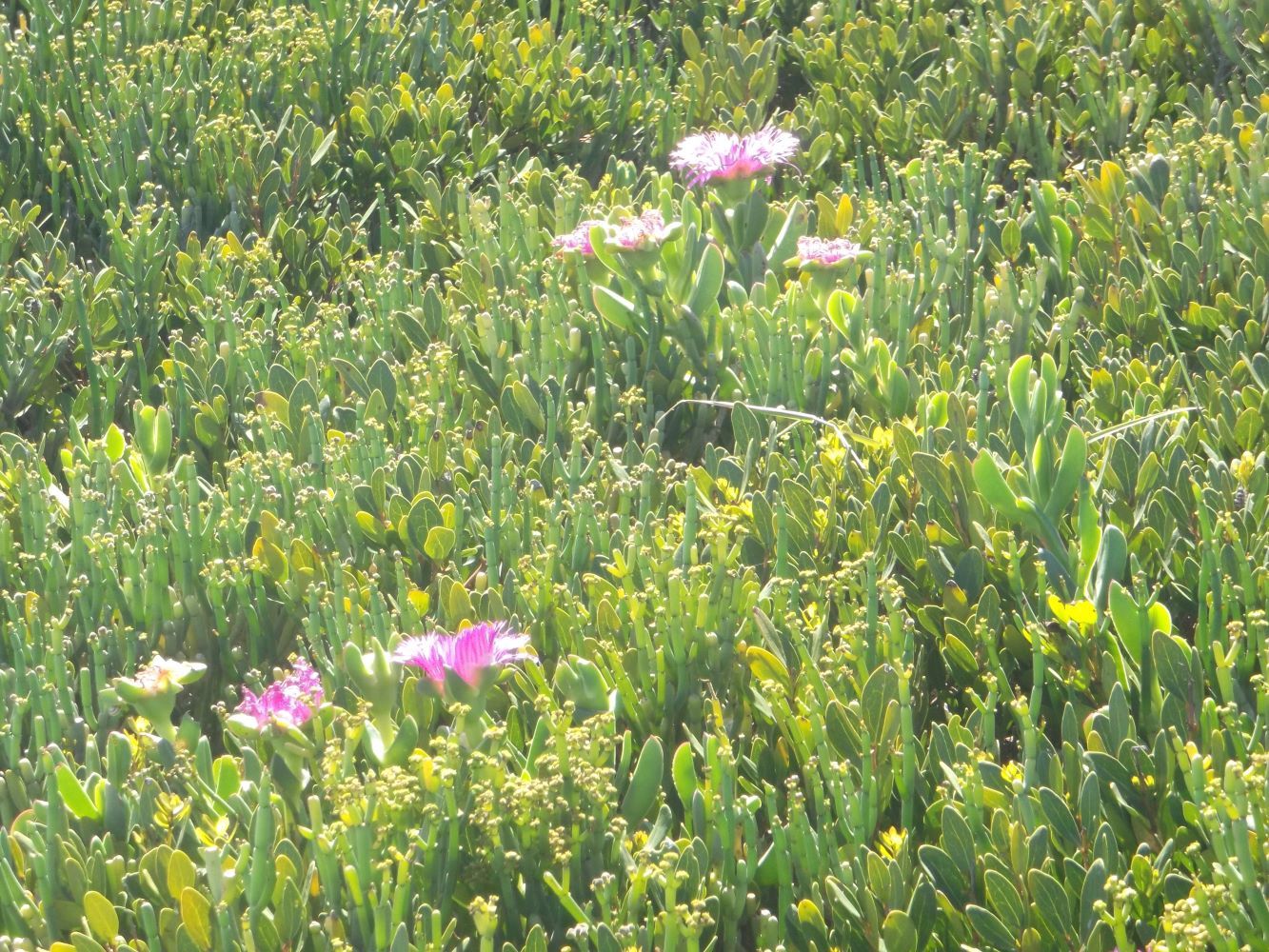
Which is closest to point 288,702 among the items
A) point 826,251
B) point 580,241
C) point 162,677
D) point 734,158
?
point 162,677

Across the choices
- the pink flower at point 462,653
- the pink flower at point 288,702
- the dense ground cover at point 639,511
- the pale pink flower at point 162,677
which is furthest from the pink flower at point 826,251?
the pale pink flower at point 162,677

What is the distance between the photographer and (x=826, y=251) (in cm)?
257

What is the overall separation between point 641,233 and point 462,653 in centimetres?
108

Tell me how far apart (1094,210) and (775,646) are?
61.6 inches

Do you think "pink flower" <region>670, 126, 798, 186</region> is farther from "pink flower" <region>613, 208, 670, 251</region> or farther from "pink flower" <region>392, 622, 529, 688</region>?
"pink flower" <region>392, 622, 529, 688</region>

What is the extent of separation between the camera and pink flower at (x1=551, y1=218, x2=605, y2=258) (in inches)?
103

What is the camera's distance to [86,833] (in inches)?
64.2

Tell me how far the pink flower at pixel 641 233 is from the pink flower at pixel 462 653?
3.24 ft

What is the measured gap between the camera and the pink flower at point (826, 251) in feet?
8.34

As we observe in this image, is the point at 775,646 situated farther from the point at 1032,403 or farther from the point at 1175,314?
the point at 1175,314

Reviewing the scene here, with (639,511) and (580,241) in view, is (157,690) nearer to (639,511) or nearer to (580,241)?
(639,511)

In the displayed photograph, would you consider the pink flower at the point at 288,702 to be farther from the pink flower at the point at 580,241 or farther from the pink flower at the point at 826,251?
the pink flower at the point at 826,251

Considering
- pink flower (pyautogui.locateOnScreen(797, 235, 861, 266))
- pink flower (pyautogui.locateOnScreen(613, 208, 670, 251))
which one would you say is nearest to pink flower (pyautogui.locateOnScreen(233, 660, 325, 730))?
pink flower (pyautogui.locateOnScreen(613, 208, 670, 251))

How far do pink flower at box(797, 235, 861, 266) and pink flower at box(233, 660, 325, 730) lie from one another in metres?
1.27
